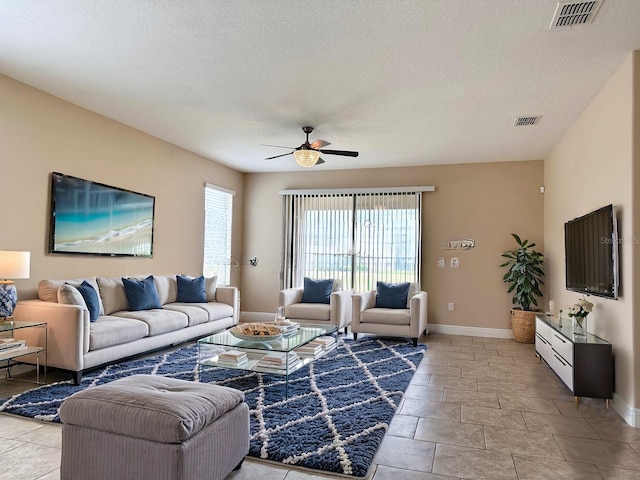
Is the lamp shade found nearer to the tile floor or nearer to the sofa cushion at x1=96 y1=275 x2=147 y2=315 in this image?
the tile floor

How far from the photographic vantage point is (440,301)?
715 cm

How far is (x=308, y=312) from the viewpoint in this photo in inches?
252

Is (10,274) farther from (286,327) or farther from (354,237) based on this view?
(354,237)

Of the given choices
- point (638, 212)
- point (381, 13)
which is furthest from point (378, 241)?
point (381, 13)

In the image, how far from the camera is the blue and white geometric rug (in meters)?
2.65

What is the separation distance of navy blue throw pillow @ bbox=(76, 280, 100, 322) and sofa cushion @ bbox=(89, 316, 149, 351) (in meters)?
0.07

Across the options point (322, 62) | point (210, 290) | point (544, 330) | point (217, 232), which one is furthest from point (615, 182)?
point (217, 232)

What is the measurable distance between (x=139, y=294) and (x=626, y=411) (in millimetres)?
4755

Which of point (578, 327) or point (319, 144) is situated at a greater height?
point (319, 144)

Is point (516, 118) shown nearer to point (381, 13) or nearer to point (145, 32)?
point (381, 13)

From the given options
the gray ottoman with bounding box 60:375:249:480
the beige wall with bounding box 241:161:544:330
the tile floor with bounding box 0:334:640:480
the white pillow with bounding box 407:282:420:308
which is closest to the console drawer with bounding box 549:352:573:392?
the tile floor with bounding box 0:334:640:480

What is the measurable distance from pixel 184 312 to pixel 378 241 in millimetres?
3490

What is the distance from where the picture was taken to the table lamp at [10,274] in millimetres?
3658

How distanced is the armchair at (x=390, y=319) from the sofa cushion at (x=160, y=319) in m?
2.32
